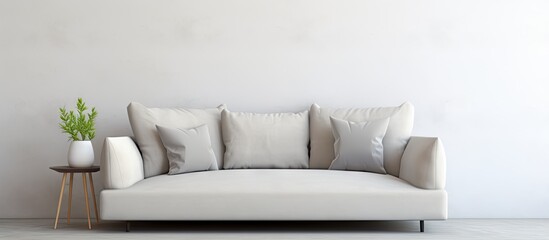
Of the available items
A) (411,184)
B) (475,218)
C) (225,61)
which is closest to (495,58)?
(475,218)

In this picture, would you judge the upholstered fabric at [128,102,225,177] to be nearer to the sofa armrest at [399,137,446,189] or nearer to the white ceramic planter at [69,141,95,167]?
the white ceramic planter at [69,141,95,167]

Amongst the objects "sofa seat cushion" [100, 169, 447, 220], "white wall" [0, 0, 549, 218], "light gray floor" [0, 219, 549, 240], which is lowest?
"light gray floor" [0, 219, 549, 240]

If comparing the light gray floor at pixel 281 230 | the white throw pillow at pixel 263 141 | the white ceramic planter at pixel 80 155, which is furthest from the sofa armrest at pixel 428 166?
the white ceramic planter at pixel 80 155

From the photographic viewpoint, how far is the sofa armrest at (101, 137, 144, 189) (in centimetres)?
483

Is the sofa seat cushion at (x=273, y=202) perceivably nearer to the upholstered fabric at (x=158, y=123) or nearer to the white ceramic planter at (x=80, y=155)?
the upholstered fabric at (x=158, y=123)

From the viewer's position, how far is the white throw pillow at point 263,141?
18.4 feet

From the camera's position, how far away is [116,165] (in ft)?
15.9

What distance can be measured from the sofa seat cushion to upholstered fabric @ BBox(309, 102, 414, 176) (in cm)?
66

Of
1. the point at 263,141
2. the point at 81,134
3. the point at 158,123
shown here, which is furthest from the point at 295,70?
the point at 81,134

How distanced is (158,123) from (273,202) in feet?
3.88

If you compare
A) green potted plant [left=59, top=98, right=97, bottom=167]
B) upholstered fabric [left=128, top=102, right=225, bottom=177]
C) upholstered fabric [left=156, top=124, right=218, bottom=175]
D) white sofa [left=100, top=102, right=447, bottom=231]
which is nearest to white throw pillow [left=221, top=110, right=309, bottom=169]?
upholstered fabric [left=128, top=102, right=225, bottom=177]

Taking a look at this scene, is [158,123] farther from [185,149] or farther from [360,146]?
[360,146]

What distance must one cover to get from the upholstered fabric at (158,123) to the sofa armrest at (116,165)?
316mm

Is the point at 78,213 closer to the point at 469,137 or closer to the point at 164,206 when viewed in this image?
the point at 164,206
